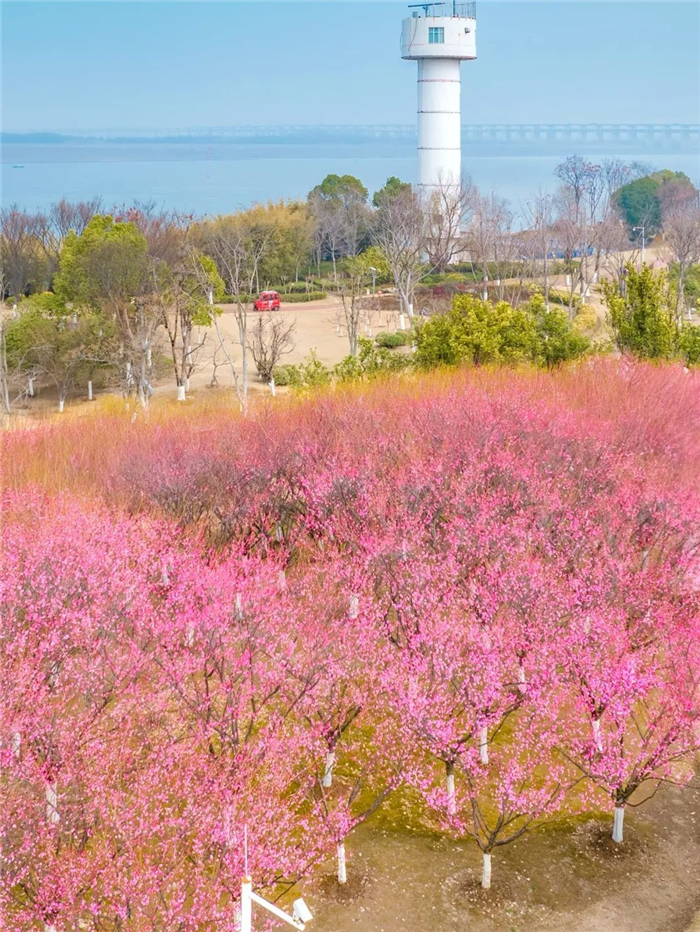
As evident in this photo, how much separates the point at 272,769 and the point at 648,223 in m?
59.2

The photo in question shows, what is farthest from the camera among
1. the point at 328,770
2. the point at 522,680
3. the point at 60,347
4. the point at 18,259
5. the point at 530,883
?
the point at 18,259

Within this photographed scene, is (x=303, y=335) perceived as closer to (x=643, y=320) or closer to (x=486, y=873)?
(x=643, y=320)

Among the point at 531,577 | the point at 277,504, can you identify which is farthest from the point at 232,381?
the point at 531,577

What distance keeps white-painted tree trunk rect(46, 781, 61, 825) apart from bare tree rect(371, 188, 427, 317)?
2947 cm

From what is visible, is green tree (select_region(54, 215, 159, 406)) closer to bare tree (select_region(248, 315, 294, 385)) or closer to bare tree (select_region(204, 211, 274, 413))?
bare tree (select_region(248, 315, 294, 385))

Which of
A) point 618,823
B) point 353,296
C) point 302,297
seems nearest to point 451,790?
point 618,823

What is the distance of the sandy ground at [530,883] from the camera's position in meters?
9.59

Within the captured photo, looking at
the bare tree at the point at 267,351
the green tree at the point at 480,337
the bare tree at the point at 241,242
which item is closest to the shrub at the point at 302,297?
the bare tree at the point at 241,242

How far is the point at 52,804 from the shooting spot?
8602 millimetres

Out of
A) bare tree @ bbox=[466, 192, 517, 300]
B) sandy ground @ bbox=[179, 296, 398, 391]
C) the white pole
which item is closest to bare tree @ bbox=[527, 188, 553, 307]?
bare tree @ bbox=[466, 192, 517, 300]

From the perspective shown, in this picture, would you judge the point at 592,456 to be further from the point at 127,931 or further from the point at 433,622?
the point at 127,931

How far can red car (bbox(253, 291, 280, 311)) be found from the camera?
42.8 meters

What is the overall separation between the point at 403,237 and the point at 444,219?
1162 cm

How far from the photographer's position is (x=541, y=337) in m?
24.8
